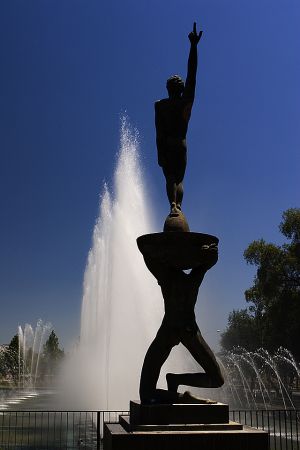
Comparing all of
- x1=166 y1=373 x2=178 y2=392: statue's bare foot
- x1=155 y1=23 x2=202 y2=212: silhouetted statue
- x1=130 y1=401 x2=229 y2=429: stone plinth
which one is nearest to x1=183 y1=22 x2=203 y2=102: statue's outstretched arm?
x1=155 y1=23 x2=202 y2=212: silhouetted statue

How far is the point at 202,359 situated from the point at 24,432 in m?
9.09

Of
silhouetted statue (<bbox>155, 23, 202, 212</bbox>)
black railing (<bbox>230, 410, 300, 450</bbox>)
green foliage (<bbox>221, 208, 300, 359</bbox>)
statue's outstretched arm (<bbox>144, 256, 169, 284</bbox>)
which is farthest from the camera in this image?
green foliage (<bbox>221, 208, 300, 359</bbox>)

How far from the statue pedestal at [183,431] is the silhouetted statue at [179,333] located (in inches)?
16.1

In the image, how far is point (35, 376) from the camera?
172 feet

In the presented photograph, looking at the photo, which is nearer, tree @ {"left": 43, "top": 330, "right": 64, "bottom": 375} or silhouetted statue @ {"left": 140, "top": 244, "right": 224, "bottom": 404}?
silhouetted statue @ {"left": 140, "top": 244, "right": 224, "bottom": 404}

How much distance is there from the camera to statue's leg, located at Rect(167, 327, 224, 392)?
7.27 m

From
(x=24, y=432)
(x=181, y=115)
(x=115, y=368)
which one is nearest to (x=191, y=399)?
(x=181, y=115)

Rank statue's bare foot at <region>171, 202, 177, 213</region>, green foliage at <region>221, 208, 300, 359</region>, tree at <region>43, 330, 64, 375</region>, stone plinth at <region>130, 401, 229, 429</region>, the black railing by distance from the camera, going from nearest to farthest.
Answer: stone plinth at <region>130, 401, 229, 429</region>
statue's bare foot at <region>171, 202, 177, 213</region>
the black railing
green foliage at <region>221, 208, 300, 359</region>
tree at <region>43, 330, 64, 375</region>

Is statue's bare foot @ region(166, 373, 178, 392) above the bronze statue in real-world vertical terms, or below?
below

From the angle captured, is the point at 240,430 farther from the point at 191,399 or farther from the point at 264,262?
the point at 264,262

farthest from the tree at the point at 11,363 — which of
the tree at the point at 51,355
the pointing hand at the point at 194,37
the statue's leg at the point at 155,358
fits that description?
the pointing hand at the point at 194,37

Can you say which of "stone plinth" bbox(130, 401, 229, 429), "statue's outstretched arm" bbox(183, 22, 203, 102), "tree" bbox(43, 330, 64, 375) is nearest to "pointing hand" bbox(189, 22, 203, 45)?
"statue's outstretched arm" bbox(183, 22, 203, 102)

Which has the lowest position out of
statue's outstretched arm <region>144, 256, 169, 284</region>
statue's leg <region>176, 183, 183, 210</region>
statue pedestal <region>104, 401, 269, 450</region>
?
statue pedestal <region>104, 401, 269, 450</region>

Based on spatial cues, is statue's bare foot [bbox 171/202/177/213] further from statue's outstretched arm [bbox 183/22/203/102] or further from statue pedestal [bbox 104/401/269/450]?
statue pedestal [bbox 104/401/269/450]
